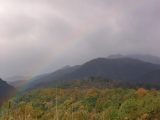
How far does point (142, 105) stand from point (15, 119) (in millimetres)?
164758

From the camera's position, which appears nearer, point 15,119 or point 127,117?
point 15,119

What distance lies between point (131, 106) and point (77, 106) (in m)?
29.2

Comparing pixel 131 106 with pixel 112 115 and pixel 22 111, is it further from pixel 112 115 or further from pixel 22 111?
pixel 22 111

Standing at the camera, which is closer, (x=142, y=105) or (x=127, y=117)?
(x=127, y=117)

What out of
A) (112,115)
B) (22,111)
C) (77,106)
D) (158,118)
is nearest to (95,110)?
(77,106)

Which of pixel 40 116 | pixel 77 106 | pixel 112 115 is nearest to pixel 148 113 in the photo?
pixel 112 115

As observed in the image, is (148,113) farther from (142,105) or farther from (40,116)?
(40,116)

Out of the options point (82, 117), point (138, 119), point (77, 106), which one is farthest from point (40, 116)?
point (138, 119)

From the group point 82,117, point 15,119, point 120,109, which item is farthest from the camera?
point 120,109

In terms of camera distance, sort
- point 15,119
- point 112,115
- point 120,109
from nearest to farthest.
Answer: point 15,119, point 112,115, point 120,109

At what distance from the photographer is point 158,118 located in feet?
559

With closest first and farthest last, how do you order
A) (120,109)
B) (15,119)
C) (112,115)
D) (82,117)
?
(15,119)
(82,117)
(112,115)
(120,109)

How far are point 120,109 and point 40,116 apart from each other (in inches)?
1653

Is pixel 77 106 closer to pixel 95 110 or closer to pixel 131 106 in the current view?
pixel 95 110
